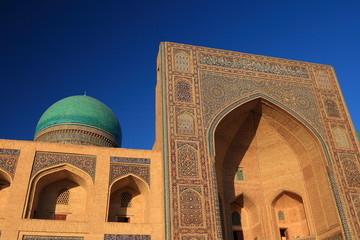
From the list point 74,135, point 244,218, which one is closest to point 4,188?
point 74,135

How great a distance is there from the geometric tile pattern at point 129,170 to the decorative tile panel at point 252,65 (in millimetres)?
2958

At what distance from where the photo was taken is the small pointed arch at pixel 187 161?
24.3 ft

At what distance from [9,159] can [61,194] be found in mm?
1204

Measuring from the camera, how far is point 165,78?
8.48 meters

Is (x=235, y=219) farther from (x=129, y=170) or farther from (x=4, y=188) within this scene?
(x=4, y=188)

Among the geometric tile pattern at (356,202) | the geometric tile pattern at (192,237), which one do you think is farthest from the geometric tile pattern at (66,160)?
the geometric tile pattern at (356,202)

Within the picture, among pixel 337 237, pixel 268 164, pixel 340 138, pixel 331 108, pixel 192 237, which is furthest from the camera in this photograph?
pixel 268 164

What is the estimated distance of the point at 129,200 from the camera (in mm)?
7895

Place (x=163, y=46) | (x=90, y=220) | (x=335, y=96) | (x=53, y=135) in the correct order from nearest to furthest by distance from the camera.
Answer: (x=90, y=220) < (x=163, y=46) < (x=335, y=96) < (x=53, y=135)

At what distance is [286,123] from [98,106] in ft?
17.2

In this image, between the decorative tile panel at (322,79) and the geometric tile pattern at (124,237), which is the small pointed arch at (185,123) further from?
the decorative tile panel at (322,79)

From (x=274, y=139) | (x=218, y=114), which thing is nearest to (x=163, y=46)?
(x=218, y=114)

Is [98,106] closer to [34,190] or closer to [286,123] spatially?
[34,190]

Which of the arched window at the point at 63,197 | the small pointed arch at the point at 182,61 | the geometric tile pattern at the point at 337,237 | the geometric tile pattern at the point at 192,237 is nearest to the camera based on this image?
the geometric tile pattern at the point at 192,237
